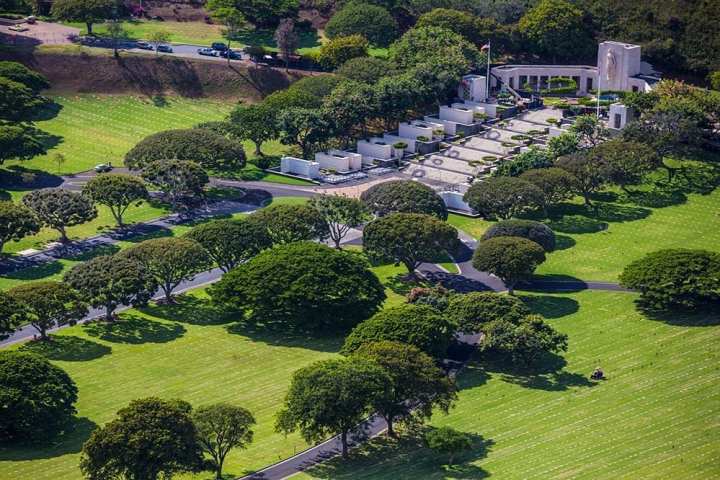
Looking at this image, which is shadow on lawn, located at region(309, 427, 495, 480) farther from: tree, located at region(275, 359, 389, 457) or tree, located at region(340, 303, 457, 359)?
tree, located at region(340, 303, 457, 359)

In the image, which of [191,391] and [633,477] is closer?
[633,477]

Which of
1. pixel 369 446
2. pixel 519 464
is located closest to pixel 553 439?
pixel 519 464

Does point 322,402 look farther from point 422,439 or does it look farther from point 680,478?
point 680,478

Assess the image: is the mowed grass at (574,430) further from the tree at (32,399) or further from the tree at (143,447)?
the tree at (32,399)

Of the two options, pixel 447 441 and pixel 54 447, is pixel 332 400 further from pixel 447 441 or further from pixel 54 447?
pixel 54 447

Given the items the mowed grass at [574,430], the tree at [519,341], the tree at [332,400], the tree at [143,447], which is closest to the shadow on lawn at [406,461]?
the mowed grass at [574,430]
